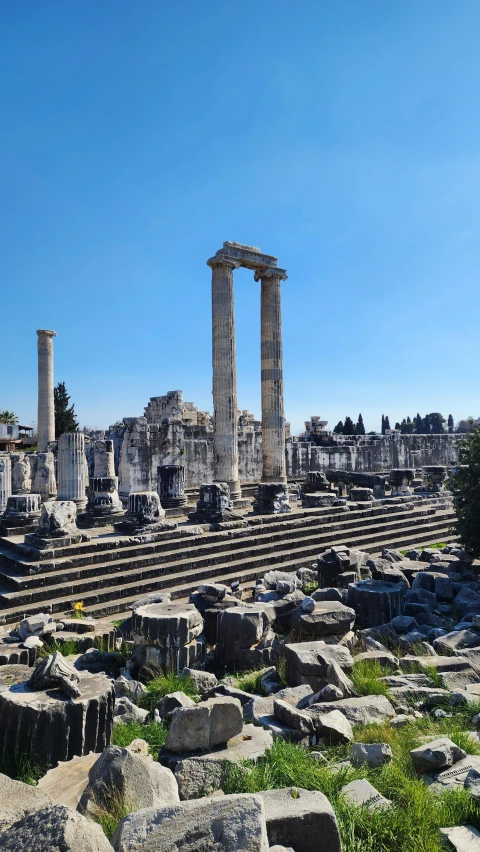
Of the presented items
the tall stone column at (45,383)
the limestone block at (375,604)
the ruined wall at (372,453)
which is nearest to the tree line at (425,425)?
the ruined wall at (372,453)

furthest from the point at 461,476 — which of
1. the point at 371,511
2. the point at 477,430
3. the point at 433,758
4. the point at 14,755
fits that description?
the point at 14,755

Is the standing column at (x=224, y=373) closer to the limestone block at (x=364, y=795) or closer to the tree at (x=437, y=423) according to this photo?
the limestone block at (x=364, y=795)

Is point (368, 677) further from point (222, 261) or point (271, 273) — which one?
point (271, 273)

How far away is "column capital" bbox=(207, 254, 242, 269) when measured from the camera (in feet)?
48.4

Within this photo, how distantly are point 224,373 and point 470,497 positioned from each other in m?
7.77

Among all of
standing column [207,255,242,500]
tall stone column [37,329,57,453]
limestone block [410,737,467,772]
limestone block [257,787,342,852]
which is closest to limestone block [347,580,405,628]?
limestone block [410,737,467,772]

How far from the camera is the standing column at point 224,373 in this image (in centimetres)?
1497

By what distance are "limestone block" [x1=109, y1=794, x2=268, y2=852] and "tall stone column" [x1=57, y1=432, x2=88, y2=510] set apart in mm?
10418

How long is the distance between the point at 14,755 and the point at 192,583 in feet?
17.8

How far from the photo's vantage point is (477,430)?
393 inches

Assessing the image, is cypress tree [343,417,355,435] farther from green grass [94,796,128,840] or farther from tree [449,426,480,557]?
green grass [94,796,128,840]

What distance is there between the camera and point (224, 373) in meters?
15.1

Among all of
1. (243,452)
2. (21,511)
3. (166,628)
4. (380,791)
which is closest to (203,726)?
(380,791)

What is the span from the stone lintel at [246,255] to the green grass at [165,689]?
1202 centimetres
